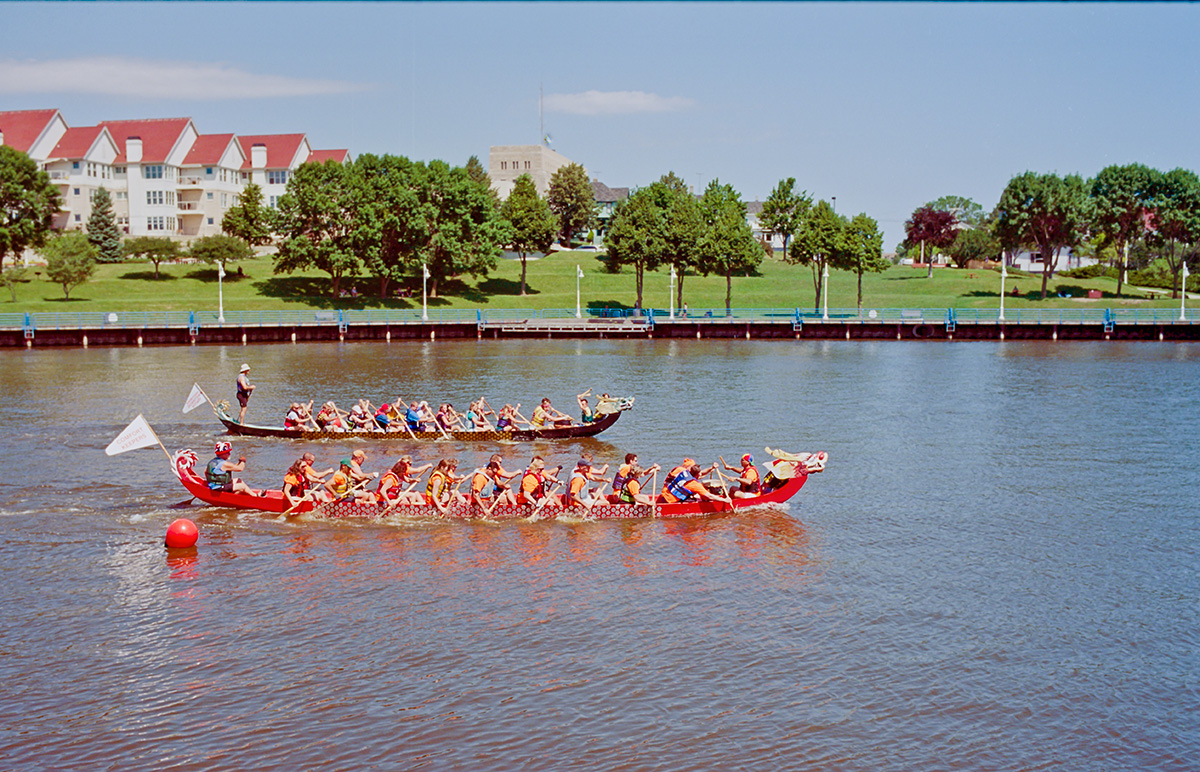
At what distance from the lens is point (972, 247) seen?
431 feet

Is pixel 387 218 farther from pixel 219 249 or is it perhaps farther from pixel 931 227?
pixel 931 227

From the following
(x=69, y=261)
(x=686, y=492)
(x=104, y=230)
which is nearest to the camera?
(x=686, y=492)

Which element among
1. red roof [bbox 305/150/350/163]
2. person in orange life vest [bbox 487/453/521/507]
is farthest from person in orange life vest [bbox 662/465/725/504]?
red roof [bbox 305/150/350/163]

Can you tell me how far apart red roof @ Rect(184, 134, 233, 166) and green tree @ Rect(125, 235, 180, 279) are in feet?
45.0

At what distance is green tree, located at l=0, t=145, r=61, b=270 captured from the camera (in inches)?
3548

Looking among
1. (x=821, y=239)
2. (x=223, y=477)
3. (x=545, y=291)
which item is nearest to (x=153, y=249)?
(x=545, y=291)

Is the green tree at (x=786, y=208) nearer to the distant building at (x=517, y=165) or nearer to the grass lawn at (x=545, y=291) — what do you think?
the grass lawn at (x=545, y=291)

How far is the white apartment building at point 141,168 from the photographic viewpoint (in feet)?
359

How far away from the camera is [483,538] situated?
76.8 feet

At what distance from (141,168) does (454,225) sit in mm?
42402

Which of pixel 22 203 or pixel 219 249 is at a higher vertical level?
pixel 22 203

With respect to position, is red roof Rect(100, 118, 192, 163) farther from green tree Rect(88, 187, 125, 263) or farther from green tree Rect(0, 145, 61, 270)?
green tree Rect(0, 145, 61, 270)

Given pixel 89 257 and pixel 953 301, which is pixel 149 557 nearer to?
pixel 89 257

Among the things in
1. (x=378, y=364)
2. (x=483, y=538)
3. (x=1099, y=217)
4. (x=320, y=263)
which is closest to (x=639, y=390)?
(x=378, y=364)
